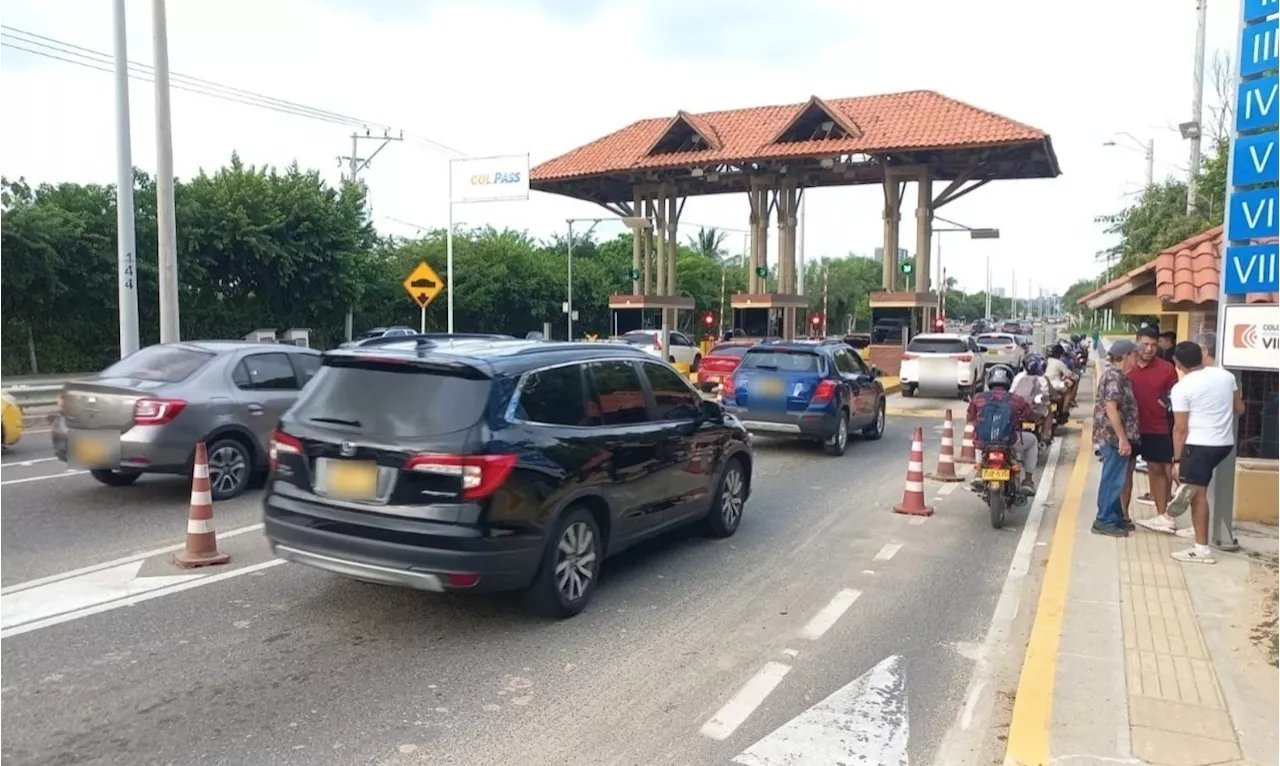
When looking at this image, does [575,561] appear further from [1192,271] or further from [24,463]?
[24,463]

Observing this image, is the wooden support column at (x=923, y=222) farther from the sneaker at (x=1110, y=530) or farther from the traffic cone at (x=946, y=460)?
the sneaker at (x=1110, y=530)

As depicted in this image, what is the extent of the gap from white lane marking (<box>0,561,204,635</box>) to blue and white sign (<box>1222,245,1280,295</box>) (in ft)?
27.9

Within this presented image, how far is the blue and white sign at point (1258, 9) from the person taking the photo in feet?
25.8

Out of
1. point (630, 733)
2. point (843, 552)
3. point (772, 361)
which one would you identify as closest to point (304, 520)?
point (630, 733)

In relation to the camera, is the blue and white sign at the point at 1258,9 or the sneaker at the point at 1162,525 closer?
the blue and white sign at the point at 1258,9

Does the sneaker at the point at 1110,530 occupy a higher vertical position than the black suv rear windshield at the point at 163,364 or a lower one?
lower

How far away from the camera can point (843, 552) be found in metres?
7.94

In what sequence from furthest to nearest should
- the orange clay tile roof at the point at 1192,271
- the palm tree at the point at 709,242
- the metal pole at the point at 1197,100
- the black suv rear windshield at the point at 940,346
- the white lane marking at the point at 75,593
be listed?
1. the palm tree at the point at 709,242
2. the metal pole at the point at 1197,100
3. the black suv rear windshield at the point at 940,346
4. the orange clay tile roof at the point at 1192,271
5. the white lane marking at the point at 75,593

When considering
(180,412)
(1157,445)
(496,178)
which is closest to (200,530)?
(180,412)

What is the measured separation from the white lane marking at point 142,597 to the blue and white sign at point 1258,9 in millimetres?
9005

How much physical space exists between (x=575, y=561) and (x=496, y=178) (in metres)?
27.9

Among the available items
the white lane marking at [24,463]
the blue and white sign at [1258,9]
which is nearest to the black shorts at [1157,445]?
the blue and white sign at [1258,9]

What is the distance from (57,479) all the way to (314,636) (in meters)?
6.64

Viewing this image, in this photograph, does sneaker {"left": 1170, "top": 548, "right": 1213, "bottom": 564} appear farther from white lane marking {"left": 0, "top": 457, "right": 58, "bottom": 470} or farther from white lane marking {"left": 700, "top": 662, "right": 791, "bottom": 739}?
white lane marking {"left": 0, "top": 457, "right": 58, "bottom": 470}
